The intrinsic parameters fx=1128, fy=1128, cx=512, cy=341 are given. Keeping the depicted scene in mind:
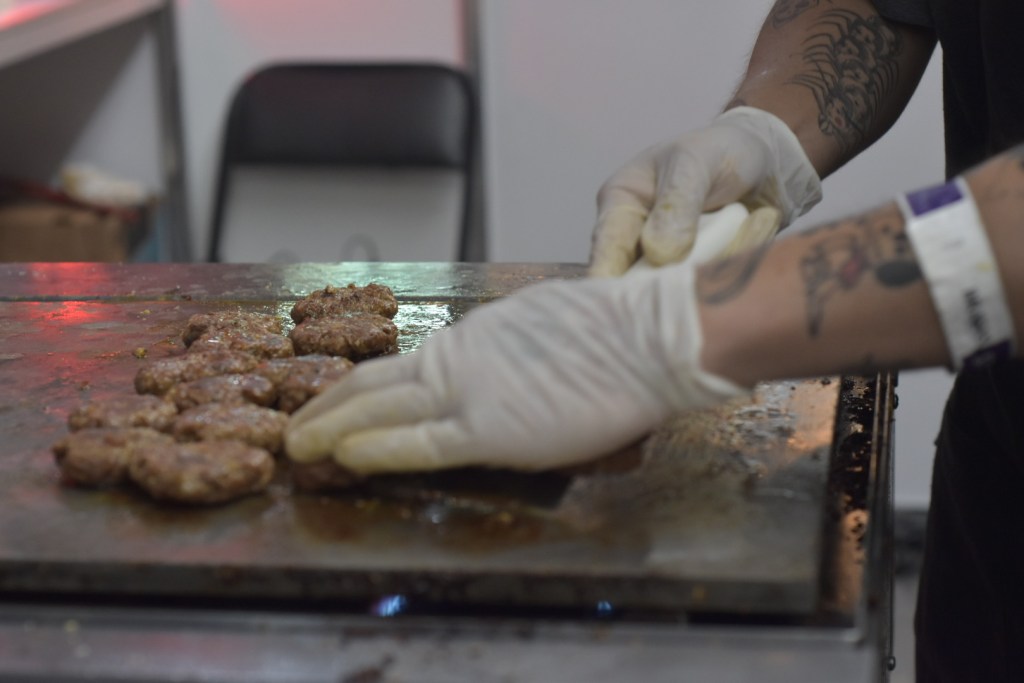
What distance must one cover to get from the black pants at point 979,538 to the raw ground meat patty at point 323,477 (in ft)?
2.90

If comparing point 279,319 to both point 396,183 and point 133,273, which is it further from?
point 396,183

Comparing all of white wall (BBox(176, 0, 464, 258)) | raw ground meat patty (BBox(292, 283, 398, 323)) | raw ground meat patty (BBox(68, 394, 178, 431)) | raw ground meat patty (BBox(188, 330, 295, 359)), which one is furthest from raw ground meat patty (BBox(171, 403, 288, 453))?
white wall (BBox(176, 0, 464, 258))

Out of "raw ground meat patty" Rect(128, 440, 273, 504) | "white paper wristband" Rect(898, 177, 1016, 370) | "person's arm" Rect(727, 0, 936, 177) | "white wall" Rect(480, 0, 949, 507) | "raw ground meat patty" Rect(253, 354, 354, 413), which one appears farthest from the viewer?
"white wall" Rect(480, 0, 949, 507)

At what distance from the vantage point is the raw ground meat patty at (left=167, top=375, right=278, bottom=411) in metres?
1.34

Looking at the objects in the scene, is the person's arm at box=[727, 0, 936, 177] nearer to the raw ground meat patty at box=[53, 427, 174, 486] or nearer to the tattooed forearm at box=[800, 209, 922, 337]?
the tattooed forearm at box=[800, 209, 922, 337]

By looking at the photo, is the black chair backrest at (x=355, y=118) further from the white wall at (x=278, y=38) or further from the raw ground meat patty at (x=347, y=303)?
the raw ground meat patty at (x=347, y=303)

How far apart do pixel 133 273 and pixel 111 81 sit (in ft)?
7.36

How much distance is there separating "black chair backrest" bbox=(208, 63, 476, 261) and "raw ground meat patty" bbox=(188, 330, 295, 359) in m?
2.14

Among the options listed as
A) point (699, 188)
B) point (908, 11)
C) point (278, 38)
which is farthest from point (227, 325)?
point (278, 38)

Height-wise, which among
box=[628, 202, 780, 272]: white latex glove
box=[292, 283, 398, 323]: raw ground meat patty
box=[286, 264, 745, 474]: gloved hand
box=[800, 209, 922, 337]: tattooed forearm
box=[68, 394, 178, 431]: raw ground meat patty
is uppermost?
box=[800, 209, 922, 337]: tattooed forearm

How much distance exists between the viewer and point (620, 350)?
1032 millimetres

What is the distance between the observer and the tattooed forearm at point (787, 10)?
1.77 m

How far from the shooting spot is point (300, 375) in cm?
136

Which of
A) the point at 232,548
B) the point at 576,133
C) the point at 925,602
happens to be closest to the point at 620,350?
the point at 232,548
